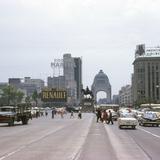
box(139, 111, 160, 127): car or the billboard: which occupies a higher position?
the billboard

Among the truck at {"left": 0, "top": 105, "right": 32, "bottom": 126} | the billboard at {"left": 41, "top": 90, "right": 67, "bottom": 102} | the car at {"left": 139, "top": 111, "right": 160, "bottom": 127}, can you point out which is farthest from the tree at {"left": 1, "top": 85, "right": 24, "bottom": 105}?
the car at {"left": 139, "top": 111, "right": 160, "bottom": 127}

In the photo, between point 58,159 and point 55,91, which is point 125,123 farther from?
point 55,91

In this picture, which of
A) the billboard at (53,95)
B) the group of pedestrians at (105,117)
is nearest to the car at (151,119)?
the group of pedestrians at (105,117)

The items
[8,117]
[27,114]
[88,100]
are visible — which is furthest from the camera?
[88,100]

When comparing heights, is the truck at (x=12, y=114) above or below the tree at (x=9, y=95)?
below

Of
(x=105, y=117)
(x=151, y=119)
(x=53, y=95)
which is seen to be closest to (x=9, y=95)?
(x=53, y=95)

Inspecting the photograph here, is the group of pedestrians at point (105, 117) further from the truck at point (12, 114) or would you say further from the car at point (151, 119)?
the truck at point (12, 114)

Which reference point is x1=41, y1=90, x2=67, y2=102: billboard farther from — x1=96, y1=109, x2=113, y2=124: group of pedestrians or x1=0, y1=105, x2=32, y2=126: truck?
x1=0, y1=105, x2=32, y2=126: truck

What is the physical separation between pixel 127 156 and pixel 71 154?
2352mm

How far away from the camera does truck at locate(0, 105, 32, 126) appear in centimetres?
5912

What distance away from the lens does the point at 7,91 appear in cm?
16412

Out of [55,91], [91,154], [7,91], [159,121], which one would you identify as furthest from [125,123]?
[7,91]

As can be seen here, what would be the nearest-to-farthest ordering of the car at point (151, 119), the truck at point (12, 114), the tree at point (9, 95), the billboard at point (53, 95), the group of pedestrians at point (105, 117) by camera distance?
the truck at point (12, 114)
the car at point (151, 119)
the group of pedestrians at point (105, 117)
the billboard at point (53, 95)
the tree at point (9, 95)

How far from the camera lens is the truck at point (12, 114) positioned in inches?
2328
